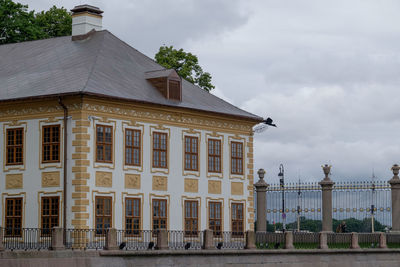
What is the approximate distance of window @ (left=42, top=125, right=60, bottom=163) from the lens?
142 feet

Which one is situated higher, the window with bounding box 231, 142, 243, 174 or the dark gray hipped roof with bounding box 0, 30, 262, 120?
the dark gray hipped roof with bounding box 0, 30, 262, 120

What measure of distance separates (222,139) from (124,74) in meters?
5.76

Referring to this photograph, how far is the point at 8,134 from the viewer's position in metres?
44.5

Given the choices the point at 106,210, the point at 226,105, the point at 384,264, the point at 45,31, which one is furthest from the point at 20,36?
the point at 384,264

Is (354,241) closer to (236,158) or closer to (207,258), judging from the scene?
(236,158)

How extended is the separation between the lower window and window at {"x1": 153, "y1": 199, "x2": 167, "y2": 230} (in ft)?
15.0

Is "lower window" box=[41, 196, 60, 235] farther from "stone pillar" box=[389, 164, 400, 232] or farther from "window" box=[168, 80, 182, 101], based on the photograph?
"stone pillar" box=[389, 164, 400, 232]

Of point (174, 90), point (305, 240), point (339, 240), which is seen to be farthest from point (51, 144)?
point (339, 240)

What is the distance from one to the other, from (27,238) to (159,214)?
6056 mm

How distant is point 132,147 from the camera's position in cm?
4447

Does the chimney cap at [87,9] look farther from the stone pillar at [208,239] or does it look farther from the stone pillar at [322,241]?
the stone pillar at [322,241]

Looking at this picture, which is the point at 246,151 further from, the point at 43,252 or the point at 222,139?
the point at 43,252

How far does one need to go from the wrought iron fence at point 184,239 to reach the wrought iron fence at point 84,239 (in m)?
2.80

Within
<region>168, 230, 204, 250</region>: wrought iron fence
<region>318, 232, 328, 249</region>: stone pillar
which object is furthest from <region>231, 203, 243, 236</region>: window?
<region>318, 232, 328, 249</region>: stone pillar
